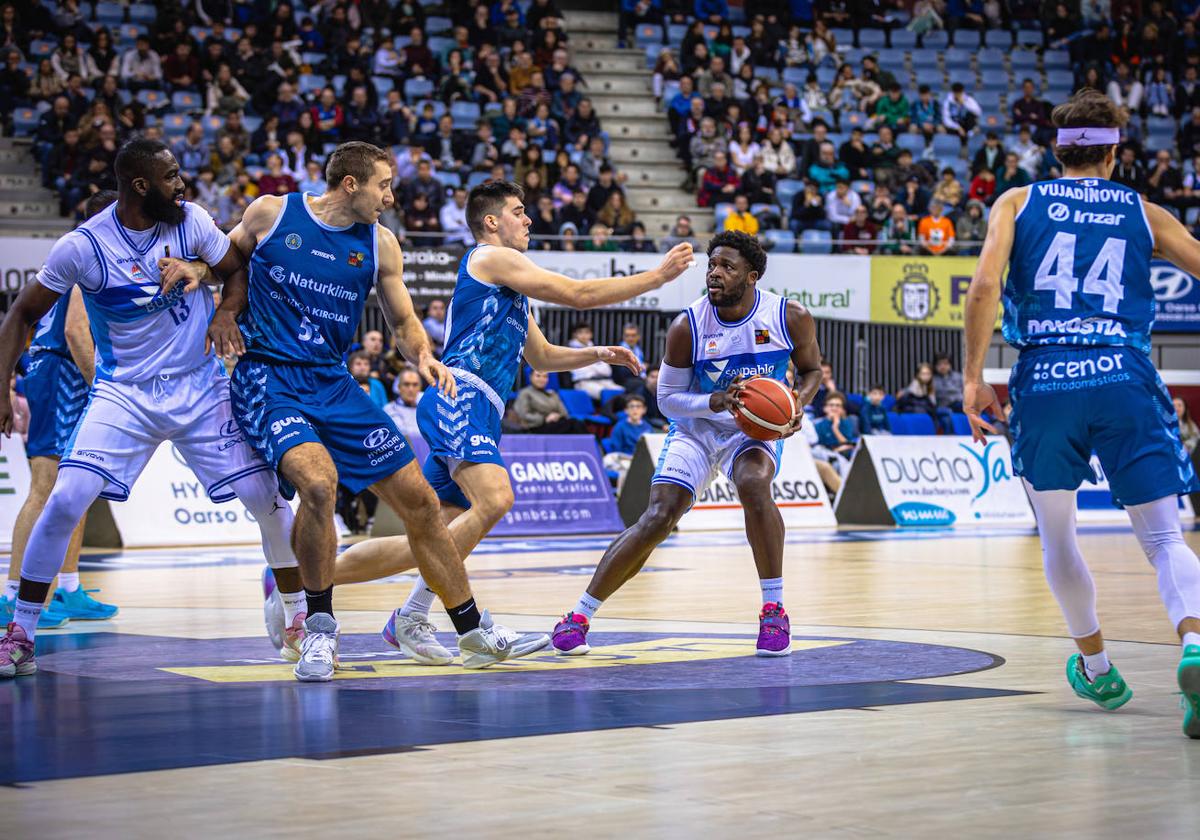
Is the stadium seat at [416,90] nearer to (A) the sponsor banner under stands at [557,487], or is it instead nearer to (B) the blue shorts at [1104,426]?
(A) the sponsor banner under stands at [557,487]

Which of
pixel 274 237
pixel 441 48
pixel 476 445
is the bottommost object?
pixel 476 445

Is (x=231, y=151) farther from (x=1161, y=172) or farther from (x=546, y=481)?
(x=1161, y=172)

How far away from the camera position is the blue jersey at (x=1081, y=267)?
17.1 ft

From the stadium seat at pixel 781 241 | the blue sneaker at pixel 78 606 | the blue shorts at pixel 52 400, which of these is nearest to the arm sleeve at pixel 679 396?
the blue shorts at pixel 52 400

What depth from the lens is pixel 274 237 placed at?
20.5 feet

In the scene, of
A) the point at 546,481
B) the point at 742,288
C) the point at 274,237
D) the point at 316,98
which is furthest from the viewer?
the point at 316,98

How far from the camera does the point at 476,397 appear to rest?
6879 millimetres

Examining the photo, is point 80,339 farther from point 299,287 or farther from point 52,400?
point 299,287

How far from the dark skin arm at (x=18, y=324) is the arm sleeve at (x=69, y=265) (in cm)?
4

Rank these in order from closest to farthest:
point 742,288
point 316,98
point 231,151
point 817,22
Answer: point 742,288
point 231,151
point 316,98
point 817,22

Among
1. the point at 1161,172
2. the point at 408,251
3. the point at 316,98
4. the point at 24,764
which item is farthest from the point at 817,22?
the point at 24,764

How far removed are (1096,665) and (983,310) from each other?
4.03ft

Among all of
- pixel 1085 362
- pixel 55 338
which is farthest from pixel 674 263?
pixel 55 338

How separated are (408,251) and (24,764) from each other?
15.2 meters
